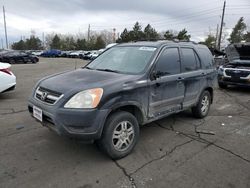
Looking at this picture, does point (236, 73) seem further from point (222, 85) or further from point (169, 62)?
point (169, 62)

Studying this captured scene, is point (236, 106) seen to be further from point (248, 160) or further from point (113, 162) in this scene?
point (113, 162)

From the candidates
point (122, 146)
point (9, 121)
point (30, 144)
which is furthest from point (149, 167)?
point (9, 121)

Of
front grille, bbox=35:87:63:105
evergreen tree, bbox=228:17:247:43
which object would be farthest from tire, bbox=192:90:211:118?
evergreen tree, bbox=228:17:247:43

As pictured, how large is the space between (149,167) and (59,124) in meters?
1.40

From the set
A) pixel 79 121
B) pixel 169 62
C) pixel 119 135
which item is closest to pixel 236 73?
pixel 169 62

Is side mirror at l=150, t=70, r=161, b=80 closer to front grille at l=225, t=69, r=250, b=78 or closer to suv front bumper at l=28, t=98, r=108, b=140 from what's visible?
suv front bumper at l=28, t=98, r=108, b=140

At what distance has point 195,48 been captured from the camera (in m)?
5.14

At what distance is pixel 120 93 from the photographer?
3338 mm

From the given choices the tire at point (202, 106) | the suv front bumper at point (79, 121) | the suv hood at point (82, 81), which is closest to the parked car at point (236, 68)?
the tire at point (202, 106)

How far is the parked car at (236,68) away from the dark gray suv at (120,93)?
16.0 feet

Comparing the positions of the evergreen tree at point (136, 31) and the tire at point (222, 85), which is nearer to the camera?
the tire at point (222, 85)

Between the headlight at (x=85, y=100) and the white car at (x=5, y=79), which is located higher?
the headlight at (x=85, y=100)

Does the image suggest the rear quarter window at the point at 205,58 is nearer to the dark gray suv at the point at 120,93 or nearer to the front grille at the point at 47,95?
the dark gray suv at the point at 120,93

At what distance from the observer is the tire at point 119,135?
130 inches
